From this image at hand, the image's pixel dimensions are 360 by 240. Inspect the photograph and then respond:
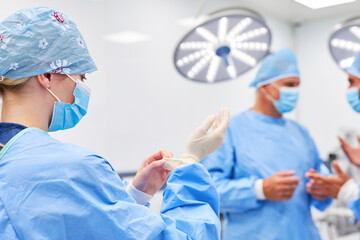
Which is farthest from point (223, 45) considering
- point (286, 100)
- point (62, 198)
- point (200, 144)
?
point (62, 198)

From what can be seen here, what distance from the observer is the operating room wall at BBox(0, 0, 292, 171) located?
2283mm

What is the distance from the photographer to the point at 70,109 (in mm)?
1009

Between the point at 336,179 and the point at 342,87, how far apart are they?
2961 millimetres

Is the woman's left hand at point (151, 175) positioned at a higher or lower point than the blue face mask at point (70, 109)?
lower

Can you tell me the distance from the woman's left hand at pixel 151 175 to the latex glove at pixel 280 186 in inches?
29.5

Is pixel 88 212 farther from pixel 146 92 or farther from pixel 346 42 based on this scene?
pixel 146 92

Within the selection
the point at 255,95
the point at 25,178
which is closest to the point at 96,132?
the point at 255,95

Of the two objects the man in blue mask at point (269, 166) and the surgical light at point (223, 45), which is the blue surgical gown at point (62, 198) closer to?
the surgical light at point (223, 45)

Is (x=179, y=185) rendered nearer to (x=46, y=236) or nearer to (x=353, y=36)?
(x=46, y=236)

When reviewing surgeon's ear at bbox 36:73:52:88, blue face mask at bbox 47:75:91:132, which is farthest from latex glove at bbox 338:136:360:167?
surgeon's ear at bbox 36:73:52:88

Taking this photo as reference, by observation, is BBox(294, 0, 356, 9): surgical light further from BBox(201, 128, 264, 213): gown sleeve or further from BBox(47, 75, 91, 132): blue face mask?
BBox(201, 128, 264, 213): gown sleeve

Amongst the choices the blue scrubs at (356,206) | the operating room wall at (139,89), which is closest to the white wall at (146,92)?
the operating room wall at (139,89)

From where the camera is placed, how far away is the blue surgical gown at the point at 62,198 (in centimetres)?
78

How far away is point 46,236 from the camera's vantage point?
0.78 metres
